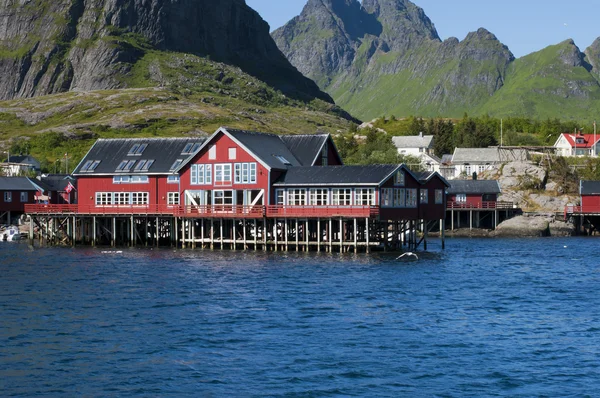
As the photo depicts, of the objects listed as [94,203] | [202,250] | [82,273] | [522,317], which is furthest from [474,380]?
[94,203]

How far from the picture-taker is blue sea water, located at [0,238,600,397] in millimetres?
32781

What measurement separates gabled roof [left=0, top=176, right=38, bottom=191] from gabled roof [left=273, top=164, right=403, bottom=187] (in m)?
53.5

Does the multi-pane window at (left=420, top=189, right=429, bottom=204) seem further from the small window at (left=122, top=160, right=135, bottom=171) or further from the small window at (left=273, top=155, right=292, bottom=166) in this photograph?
the small window at (left=122, top=160, right=135, bottom=171)

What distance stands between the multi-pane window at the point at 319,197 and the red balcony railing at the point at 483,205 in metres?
47.9

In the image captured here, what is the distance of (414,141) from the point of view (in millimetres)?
180500

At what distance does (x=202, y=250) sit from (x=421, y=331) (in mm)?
43373

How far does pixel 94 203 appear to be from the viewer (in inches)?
3676

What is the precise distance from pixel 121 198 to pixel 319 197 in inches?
964

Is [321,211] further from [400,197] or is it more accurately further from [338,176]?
[400,197]

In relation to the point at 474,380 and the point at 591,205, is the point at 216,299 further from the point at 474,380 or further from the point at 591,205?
the point at 591,205

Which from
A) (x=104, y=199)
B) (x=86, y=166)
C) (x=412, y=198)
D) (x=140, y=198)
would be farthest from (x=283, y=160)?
(x=86, y=166)

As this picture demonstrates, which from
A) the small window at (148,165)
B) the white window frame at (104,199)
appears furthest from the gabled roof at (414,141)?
the white window frame at (104,199)

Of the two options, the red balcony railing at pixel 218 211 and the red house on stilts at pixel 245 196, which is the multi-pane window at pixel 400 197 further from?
the red balcony railing at pixel 218 211

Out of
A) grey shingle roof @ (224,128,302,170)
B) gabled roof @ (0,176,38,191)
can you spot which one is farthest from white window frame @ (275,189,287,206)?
gabled roof @ (0,176,38,191)
